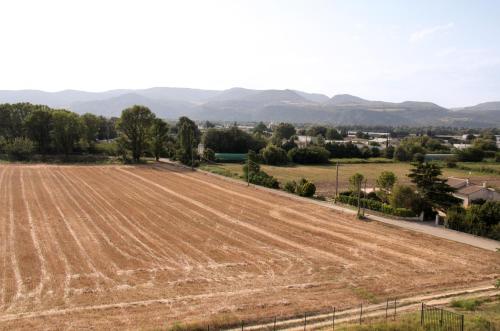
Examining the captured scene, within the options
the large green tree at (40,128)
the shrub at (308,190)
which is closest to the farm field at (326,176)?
the shrub at (308,190)

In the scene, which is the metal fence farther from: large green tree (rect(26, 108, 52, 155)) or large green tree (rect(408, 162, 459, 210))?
large green tree (rect(26, 108, 52, 155))

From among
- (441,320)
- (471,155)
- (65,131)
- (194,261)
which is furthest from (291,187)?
(471,155)

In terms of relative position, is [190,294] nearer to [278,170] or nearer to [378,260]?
[378,260]

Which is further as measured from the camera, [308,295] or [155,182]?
[155,182]

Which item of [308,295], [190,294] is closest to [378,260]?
[308,295]

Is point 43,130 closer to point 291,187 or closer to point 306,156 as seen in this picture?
point 306,156

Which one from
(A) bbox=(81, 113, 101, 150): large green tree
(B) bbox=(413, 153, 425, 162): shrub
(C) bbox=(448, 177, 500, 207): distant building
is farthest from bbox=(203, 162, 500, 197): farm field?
(A) bbox=(81, 113, 101, 150): large green tree
